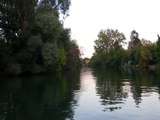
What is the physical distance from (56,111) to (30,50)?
4122cm

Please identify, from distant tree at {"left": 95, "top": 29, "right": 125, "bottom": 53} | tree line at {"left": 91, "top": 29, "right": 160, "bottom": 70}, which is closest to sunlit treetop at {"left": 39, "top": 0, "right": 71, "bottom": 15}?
tree line at {"left": 91, "top": 29, "right": 160, "bottom": 70}

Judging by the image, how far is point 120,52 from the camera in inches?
4739

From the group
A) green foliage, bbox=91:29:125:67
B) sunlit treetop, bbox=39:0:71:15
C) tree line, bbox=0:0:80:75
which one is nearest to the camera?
tree line, bbox=0:0:80:75

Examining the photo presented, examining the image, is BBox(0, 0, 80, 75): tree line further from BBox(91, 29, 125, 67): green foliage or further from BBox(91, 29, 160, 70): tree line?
BBox(91, 29, 125, 67): green foliage

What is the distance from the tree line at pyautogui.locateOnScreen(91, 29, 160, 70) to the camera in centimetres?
9306

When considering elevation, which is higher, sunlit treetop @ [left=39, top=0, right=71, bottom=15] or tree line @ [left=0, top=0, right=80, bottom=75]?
sunlit treetop @ [left=39, top=0, right=71, bottom=15]

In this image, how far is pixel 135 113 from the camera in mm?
18500

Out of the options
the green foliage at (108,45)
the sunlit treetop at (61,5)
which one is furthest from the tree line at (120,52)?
the sunlit treetop at (61,5)

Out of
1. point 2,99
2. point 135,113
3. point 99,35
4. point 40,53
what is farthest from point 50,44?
point 99,35

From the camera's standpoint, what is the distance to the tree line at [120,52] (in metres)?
93.1

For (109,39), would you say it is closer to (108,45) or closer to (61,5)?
(108,45)

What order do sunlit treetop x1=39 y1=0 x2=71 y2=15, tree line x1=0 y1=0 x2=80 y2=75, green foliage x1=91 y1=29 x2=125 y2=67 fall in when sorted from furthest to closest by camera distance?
green foliage x1=91 y1=29 x2=125 y2=67 < sunlit treetop x1=39 y1=0 x2=71 y2=15 < tree line x1=0 y1=0 x2=80 y2=75

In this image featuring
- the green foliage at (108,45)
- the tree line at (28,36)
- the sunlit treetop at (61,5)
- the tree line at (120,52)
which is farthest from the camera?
the green foliage at (108,45)

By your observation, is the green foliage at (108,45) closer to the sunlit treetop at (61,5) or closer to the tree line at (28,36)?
the sunlit treetop at (61,5)
